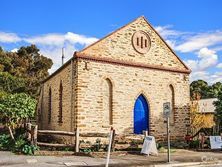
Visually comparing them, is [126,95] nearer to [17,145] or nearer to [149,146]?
[149,146]

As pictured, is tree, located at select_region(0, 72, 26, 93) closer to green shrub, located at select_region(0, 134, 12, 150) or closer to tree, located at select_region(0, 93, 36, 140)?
tree, located at select_region(0, 93, 36, 140)

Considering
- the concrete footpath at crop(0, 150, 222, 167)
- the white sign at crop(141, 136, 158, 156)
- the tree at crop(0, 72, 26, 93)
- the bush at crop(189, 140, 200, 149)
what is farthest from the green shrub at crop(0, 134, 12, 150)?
the tree at crop(0, 72, 26, 93)

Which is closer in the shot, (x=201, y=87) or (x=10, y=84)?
(x=10, y=84)

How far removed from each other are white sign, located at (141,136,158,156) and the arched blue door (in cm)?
437

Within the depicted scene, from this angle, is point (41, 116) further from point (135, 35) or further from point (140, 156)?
point (140, 156)

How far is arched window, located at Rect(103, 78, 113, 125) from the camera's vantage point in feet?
64.4

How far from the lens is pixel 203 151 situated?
19078mm

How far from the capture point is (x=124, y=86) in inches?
801

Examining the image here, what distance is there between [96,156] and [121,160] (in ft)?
5.11

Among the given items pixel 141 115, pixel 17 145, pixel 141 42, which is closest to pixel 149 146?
pixel 141 115

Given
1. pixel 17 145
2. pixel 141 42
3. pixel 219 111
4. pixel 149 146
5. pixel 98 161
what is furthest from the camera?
pixel 219 111

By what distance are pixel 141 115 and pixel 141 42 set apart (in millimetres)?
4766

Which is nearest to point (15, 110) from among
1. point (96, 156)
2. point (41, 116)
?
point (96, 156)

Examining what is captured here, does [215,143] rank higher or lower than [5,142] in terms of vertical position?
lower
